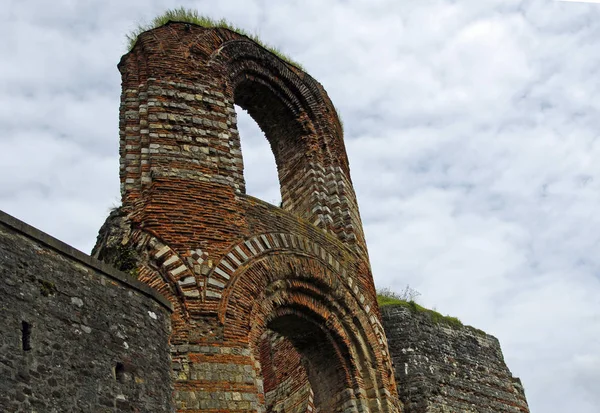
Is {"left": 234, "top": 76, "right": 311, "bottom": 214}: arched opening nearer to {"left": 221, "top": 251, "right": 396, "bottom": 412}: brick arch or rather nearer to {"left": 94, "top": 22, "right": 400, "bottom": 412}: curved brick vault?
{"left": 94, "top": 22, "right": 400, "bottom": 412}: curved brick vault

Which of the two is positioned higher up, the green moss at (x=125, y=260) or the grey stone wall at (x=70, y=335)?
the green moss at (x=125, y=260)

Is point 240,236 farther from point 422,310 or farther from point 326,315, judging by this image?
point 422,310

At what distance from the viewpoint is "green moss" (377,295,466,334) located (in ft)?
42.7

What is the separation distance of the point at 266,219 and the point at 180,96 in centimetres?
200

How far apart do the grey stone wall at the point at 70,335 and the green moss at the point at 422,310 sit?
604 cm

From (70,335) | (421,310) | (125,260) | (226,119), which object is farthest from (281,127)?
(70,335)

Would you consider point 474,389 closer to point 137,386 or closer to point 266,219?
point 266,219

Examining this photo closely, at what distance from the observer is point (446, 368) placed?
41.2 feet

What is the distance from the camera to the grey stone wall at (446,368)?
39.4 feet

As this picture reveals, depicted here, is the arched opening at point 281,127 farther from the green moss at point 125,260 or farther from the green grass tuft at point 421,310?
the green moss at point 125,260

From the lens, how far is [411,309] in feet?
42.6

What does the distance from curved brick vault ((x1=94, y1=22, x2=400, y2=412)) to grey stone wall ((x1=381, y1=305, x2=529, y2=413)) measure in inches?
53.6

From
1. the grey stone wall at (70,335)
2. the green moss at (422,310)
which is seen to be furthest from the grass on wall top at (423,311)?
the grey stone wall at (70,335)

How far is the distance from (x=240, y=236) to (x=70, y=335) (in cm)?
327
